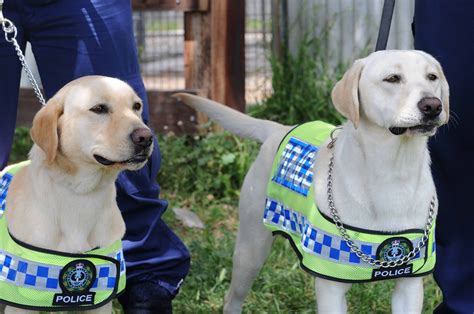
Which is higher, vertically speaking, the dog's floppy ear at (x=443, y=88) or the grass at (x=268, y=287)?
the dog's floppy ear at (x=443, y=88)

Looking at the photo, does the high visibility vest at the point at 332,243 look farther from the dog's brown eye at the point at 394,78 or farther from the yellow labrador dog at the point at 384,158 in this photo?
the dog's brown eye at the point at 394,78

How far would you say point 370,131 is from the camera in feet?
11.4

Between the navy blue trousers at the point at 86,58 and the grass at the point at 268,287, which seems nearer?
the navy blue trousers at the point at 86,58

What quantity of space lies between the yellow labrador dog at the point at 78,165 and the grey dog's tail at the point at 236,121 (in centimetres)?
87

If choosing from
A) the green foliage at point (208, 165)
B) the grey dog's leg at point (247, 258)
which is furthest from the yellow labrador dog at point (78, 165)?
the green foliage at point (208, 165)

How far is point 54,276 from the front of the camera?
3256mm

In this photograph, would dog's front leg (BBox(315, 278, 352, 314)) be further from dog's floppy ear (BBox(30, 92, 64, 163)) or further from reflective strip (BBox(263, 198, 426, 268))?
dog's floppy ear (BBox(30, 92, 64, 163))

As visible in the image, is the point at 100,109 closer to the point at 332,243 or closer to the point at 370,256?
A: the point at 332,243

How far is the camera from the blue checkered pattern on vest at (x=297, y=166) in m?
3.67

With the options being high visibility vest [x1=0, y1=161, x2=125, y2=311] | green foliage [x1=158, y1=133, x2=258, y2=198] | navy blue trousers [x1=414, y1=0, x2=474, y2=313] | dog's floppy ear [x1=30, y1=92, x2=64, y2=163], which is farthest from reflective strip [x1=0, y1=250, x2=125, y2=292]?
green foliage [x1=158, y1=133, x2=258, y2=198]

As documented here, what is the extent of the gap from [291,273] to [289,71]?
215 cm

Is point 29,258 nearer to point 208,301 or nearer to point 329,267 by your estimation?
point 329,267

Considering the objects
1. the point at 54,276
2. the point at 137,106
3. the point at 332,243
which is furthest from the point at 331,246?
the point at 54,276

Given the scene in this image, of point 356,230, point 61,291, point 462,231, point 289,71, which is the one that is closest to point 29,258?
point 61,291
